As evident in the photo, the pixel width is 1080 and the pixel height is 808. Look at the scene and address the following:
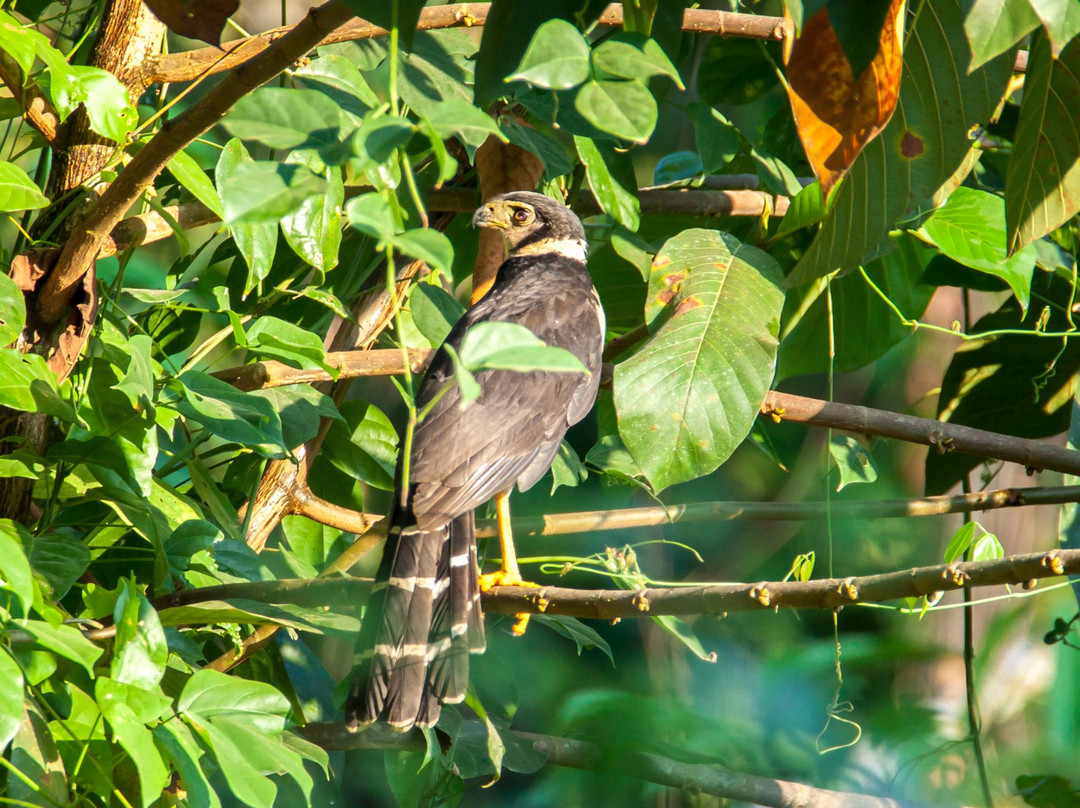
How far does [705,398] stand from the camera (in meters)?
2.17

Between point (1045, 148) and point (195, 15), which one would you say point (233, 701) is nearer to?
point (195, 15)

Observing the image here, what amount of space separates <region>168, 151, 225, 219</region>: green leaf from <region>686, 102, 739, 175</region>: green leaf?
134 cm

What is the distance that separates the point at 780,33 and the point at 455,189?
3.68 ft

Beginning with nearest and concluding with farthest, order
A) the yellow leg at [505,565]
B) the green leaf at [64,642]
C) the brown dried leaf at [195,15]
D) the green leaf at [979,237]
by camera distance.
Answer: the green leaf at [64,642] < the brown dried leaf at [195,15] < the green leaf at [979,237] < the yellow leg at [505,565]

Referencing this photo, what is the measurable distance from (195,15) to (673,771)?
1937 millimetres

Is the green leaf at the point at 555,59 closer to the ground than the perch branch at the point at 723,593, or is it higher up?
higher up

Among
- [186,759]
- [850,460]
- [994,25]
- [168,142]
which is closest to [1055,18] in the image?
[994,25]

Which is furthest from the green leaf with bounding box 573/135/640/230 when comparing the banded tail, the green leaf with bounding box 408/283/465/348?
the banded tail

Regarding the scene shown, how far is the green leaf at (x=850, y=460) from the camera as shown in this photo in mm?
2859

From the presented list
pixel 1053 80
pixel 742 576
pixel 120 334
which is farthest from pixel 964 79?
pixel 742 576

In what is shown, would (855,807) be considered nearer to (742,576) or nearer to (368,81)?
(368,81)

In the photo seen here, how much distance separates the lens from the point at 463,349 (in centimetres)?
87

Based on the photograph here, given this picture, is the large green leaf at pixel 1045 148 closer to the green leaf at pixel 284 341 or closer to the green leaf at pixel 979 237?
the green leaf at pixel 979 237

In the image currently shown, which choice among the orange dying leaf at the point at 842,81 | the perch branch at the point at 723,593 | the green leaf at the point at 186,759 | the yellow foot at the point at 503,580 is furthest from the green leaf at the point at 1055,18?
A: the yellow foot at the point at 503,580
